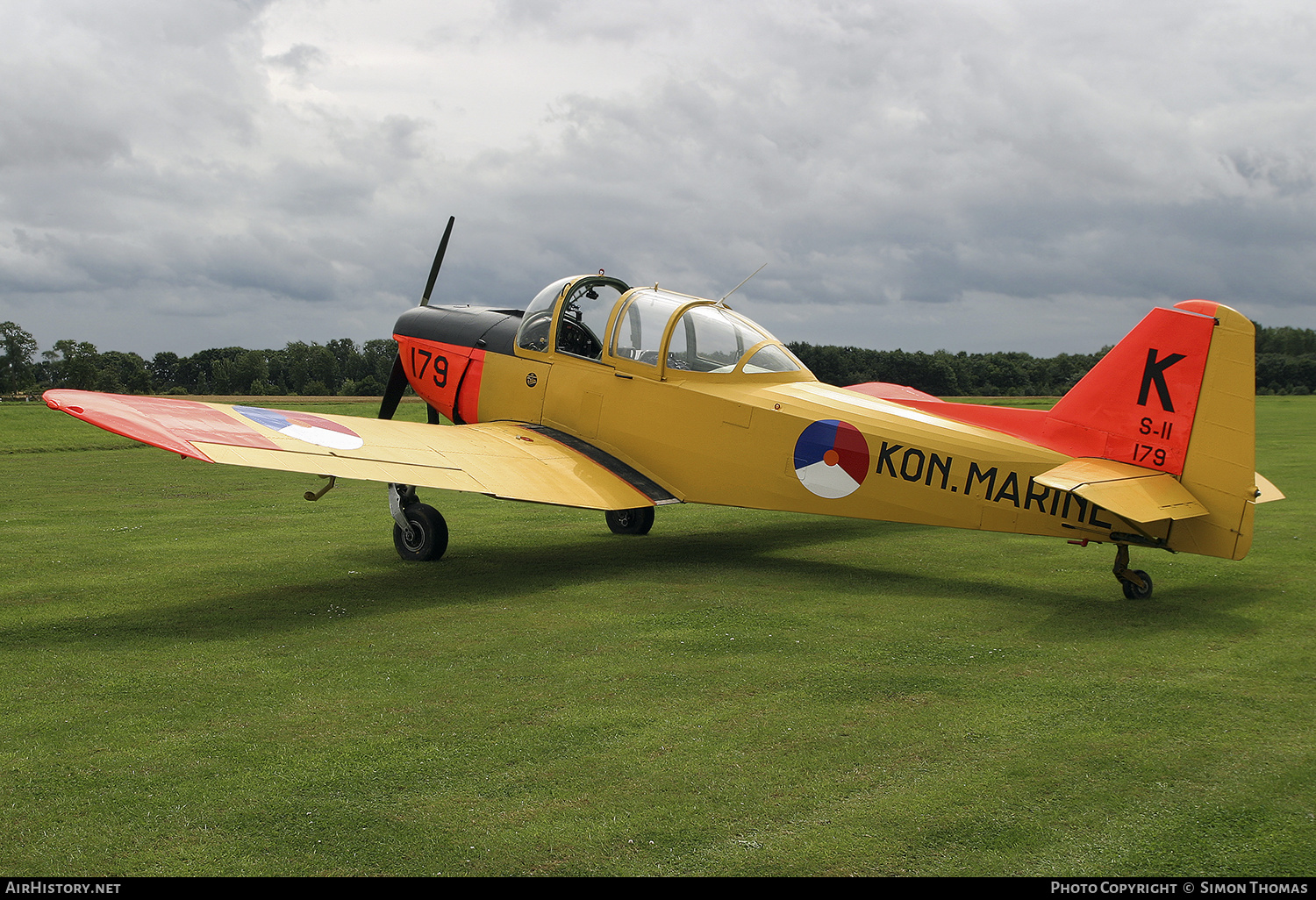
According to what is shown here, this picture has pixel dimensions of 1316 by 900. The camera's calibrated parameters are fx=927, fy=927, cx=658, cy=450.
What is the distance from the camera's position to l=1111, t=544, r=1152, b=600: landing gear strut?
7246 mm

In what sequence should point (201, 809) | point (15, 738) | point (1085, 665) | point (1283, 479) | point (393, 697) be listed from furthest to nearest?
point (1283, 479)
point (1085, 665)
point (393, 697)
point (15, 738)
point (201, 809)

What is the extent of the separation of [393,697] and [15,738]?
1716mm

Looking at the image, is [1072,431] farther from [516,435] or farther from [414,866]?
[414,866]

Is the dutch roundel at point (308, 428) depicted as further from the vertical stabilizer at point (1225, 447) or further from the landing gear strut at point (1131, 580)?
the vertical stabilizer at point (1225, 447)

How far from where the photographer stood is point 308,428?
26.6 feet

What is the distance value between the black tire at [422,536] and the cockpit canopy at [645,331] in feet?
7.34

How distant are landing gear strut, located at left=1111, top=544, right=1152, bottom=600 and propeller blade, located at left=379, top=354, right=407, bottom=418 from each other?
27.6 feet

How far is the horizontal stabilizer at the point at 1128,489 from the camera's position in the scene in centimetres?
646

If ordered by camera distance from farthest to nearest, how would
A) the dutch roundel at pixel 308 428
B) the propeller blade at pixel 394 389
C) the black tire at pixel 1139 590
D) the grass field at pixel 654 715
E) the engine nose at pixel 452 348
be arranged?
the propeller blade at pixel 394 389
the engine nose at pixel 452 348
the dutch roundel at pixel 308 428
the black tire at pixel 1139 590
the grass field at pixel 654 715

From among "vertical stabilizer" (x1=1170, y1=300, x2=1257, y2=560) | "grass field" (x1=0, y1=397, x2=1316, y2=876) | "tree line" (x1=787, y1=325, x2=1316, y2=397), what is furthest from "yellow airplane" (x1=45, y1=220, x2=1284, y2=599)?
"tree line" (x1=787, y1=325, x2=1316, y2=397)

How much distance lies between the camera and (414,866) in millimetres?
3207

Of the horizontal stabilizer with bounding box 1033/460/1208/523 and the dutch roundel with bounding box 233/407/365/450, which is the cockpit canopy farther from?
the horizontal stabilizer with bounding box 1033/460/1208/523

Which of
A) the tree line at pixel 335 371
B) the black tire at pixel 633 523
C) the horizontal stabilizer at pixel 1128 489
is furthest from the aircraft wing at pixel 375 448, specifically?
the tree line at pixel 335 371
